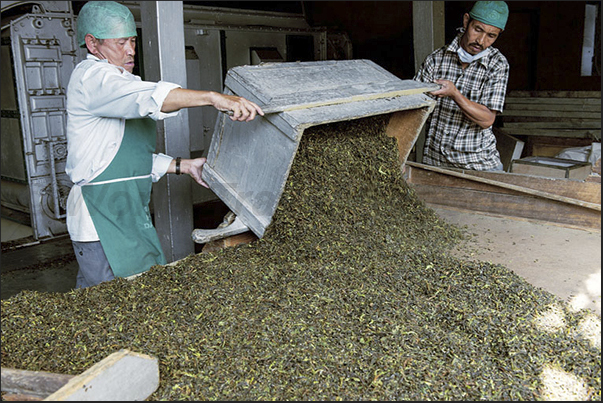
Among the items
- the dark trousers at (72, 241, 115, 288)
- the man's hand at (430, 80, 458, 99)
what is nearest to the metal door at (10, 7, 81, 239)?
the dark trousers at (72, 241, 115, 288)

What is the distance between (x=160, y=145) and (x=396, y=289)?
5.28 feet

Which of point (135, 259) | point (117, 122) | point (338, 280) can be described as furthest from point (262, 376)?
point (117, 122)

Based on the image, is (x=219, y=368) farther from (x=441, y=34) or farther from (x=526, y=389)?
(x=441, y=34)

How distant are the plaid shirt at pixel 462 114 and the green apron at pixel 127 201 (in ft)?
6.93

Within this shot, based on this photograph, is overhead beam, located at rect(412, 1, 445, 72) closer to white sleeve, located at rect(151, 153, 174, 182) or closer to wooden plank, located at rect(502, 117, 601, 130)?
white sleeve, located at rect(151, 153, 174, 182)

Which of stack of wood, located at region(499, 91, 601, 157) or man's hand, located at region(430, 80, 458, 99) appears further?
stack of wood, located at region(499, 91, 601, 157)

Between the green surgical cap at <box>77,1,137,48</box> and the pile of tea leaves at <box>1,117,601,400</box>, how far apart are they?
3.39 ft

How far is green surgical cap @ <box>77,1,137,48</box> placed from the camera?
96.7 inches

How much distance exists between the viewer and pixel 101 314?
6.57ft

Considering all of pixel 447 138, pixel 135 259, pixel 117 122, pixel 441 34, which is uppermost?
pixel 441 34

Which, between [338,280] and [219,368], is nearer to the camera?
[219,368]

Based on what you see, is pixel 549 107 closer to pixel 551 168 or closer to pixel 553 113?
pixel 553 113

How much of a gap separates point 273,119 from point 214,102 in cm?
27

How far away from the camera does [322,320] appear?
6.41ft
